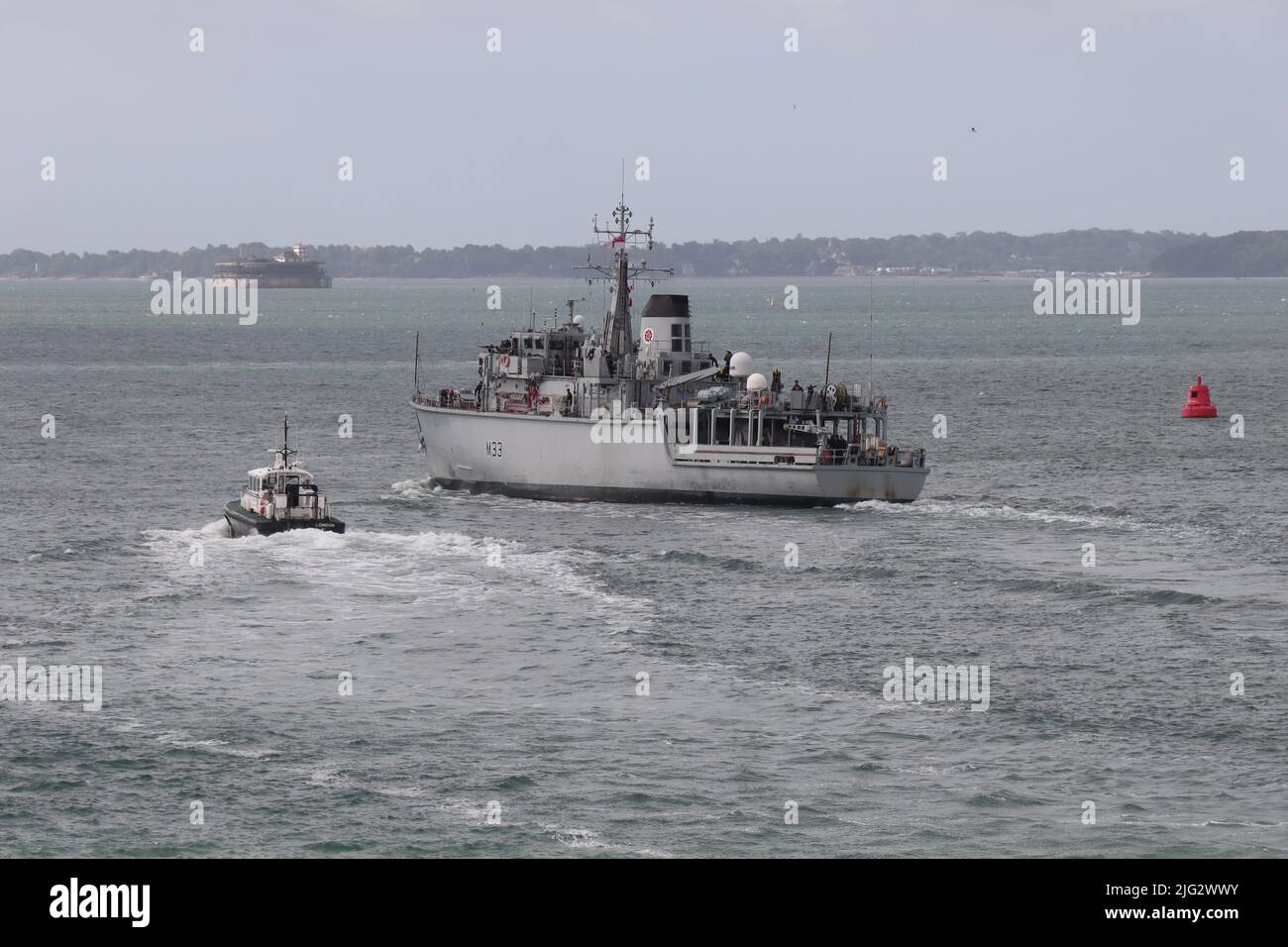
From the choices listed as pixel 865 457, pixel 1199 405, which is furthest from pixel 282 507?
pixel 1199 405

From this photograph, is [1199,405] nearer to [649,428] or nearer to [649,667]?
[649,428]

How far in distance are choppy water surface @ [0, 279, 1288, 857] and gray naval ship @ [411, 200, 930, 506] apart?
1908 mm

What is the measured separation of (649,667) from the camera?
161 ft

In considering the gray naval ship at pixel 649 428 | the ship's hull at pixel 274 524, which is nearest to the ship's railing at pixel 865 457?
the gray naval ship at pixel 649 428

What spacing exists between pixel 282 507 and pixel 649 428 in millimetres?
19055

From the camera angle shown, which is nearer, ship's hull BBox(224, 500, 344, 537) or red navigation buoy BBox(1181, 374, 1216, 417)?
ship's hull BBox(224, 500, 344, 537)

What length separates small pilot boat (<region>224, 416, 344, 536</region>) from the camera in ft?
225

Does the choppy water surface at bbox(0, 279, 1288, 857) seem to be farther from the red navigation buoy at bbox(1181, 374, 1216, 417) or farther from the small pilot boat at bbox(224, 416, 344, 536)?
the red navigation buoy at bbox(1181, 374, 1216, 417)

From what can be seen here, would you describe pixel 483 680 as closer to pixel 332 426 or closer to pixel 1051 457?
pixel 1051 457

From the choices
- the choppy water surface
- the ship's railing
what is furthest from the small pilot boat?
the ship's railing

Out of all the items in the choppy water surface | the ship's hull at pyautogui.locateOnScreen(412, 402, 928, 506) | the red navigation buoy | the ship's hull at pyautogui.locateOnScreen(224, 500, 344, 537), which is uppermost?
the red navigation buoy

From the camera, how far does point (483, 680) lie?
47.2 m

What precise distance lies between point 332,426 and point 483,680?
7414 centimetres
